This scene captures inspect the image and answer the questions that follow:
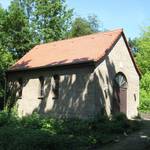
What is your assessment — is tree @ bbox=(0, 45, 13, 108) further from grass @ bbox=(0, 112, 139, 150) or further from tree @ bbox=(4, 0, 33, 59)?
grass @ bbox=(0, 112, 139, 150)

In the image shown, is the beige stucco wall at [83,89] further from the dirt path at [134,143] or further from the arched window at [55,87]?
the dirt path at [134,143]

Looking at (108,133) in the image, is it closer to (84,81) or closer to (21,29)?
(84,81)

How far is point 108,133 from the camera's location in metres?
24.2

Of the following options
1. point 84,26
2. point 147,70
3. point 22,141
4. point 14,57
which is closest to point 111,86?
point 22,141

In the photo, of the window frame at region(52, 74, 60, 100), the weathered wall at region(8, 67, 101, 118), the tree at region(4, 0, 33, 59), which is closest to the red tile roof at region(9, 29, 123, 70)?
the weathered wall at region(8, 67, 101, 118)

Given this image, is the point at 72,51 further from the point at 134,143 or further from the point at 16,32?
the point at 134,143

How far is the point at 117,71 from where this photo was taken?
102 ft

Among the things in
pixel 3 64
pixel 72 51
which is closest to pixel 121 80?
pixel 72 51

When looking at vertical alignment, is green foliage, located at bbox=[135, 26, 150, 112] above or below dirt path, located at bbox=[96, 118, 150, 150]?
above

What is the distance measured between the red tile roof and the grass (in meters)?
4.92

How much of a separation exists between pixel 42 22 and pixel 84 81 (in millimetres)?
20350

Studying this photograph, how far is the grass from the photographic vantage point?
1838cm

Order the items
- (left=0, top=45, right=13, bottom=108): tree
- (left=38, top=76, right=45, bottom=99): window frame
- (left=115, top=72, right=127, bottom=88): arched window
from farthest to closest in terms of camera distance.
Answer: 1. (left=0, top=45, right=13, bottom=108): tree
2. (left=38, top=76, right=45, bottom=99): window frame
3. (left=115, top=72, right=127, bottom=88): arched window

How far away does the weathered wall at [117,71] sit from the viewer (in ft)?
96.0
